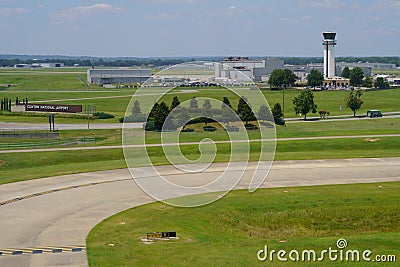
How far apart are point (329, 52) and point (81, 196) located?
16020 cm

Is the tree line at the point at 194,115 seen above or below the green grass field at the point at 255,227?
above

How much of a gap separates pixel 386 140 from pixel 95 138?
103ft

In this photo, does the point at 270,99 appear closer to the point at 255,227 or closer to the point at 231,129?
the point at 231,129

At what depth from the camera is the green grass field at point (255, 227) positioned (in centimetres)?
2633

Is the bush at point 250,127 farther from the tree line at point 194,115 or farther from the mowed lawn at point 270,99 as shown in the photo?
the mowed lawn at point 270,99

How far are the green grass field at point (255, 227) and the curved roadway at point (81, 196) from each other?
1505mm

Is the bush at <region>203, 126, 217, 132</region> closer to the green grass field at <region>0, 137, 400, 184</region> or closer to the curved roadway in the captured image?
the green grass field at <region>0, 137, 400, 184</region>

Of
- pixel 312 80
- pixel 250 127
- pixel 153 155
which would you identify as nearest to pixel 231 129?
pixel 250 127

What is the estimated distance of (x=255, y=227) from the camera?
32812 millimetres

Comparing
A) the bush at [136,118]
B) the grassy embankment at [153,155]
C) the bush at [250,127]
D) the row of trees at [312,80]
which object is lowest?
the grassy embankment at [153,155]

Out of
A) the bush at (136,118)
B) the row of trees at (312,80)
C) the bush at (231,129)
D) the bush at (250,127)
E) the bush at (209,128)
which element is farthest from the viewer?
the row of trees at (312,80)

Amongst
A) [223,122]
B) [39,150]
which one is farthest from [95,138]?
[223,122]

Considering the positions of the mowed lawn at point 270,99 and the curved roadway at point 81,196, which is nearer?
the curved roadway at point 81,196

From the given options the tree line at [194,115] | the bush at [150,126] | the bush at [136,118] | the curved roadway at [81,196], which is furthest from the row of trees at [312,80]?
the curved roadway at [81,196]
